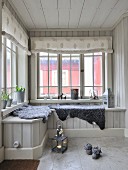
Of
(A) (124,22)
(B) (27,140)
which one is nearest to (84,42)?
(A) (124,22)

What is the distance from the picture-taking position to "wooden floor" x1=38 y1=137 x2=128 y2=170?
95.2 inches

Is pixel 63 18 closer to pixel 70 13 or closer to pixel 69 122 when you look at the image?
pixel 70 13

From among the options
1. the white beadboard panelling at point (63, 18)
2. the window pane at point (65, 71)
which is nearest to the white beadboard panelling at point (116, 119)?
the window pane at point (65, 71)

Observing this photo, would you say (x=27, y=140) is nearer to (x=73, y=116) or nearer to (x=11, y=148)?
(x=11, y=148)

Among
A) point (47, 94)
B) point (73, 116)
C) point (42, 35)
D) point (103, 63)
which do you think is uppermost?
point (42, 35)

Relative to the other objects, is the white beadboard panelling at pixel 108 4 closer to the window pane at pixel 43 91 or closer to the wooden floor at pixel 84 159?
the window pane at pixel 43 91

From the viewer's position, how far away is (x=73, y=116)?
151 inches

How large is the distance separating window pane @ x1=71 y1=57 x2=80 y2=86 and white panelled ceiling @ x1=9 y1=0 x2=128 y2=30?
792 millimetres

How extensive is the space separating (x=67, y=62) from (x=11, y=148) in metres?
2.59

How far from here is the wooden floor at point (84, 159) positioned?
7.93 feet

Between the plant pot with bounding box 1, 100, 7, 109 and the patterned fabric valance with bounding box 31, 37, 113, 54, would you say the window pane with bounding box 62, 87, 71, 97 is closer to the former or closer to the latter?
the patterned fabric valance with bounding box 31, 37, 113, 54

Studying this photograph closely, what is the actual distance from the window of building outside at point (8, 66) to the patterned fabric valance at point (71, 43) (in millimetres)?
724

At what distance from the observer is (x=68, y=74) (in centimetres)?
465

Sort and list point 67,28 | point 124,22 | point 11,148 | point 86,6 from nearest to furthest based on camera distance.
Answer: point 11,148
point 86,6
point 124,22
point 67,28
